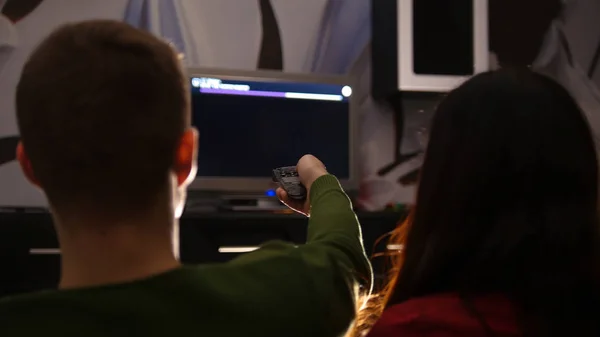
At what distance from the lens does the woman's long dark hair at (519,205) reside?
793 millimetres

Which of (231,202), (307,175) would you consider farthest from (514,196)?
(231,202)

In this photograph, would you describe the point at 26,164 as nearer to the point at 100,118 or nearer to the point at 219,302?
the point at 100,118

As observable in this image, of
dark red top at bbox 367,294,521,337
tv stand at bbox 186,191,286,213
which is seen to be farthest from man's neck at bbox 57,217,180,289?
tv stand at bbox 186,191,286,213

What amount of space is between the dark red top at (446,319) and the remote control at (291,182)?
0.24 metres

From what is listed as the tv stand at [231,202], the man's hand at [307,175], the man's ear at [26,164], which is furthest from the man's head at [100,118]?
the tv stand at [231,202]

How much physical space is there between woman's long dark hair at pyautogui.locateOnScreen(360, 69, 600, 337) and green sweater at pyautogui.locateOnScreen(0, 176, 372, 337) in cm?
18

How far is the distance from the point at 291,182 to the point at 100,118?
395 millimetres

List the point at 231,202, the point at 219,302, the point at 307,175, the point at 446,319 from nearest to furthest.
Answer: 1. the point at 219,302
2. the point at 446,319
3. the point at 307,175
4. the point at 231,202

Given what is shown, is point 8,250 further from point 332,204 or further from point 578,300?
point 578,300

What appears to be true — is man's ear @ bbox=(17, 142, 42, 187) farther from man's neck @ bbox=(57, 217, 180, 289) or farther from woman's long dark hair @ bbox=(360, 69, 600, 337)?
woman's long dark hair @ bbox=(360, 69, 600, 337)

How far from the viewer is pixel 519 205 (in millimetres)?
822

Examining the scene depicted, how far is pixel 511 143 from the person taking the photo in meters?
0.82

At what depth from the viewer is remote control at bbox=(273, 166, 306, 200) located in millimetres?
951

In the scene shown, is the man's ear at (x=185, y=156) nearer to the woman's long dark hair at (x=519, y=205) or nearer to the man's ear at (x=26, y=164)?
the man's ear at (x=26, y=164)
